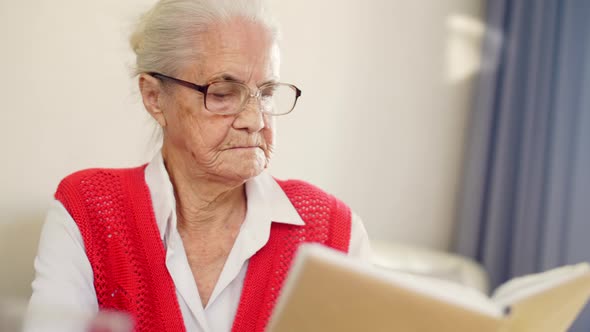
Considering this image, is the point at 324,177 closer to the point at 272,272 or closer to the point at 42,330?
the point at 272,272

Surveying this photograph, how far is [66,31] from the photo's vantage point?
1.70 meters

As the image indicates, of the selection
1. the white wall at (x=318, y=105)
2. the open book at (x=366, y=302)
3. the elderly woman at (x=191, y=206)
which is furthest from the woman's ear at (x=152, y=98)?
the open book at (x=366, y=302)

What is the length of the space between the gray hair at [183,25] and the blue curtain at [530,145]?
130cm

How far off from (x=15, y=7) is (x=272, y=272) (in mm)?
907

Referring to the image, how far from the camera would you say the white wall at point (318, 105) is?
1662mm

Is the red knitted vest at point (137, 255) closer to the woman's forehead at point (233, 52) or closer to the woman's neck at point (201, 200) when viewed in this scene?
the woman's neck at point (201, 200)

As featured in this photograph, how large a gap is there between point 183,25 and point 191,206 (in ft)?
1.33

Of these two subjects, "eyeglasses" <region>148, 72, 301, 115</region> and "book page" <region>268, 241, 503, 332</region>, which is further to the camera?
"eyeglasses" <region>148, 72, 301, 115</region>

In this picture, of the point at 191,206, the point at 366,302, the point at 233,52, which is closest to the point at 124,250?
the point at 191,206

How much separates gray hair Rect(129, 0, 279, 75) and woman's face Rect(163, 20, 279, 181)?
2 centimetres

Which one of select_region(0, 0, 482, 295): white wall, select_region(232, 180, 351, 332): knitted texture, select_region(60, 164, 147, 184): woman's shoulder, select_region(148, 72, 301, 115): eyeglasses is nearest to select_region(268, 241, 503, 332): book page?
select_region(232, 180, 351, 332): knitted texture

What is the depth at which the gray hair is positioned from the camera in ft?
4.60

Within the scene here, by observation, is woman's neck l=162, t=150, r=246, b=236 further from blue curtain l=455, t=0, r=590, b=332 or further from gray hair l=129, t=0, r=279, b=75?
blue curtain l=455, t=0, r=590, b=332

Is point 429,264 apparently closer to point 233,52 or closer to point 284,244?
point 284,244
